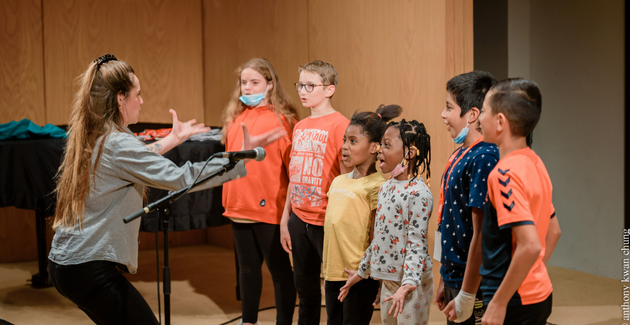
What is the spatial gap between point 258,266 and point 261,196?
414mm

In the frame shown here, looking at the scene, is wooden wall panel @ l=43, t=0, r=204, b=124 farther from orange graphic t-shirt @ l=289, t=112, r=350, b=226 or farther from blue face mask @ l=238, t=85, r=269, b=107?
orange graphic t-shirt @ l=289, t=112, r=350, b=226

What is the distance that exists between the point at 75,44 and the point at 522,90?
4854 millimetres

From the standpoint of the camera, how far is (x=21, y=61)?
16.6ft

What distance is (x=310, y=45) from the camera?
4105 mm

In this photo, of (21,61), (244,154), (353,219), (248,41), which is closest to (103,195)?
(244,154)

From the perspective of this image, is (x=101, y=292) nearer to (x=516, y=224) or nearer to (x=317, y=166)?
(x=317, y=166)

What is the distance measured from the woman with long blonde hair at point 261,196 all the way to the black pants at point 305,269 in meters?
0.19

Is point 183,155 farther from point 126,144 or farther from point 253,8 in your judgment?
point 253,8

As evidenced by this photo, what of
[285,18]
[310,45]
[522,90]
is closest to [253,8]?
[285,18]

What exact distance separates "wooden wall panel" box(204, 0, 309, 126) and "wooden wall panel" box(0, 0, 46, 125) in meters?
1.64

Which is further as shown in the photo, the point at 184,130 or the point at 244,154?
the point at 184,130

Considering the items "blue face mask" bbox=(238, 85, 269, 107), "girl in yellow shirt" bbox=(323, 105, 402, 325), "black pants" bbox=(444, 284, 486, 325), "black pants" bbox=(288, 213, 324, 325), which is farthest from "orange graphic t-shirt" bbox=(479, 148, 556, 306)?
"blue face mask" bbox=(238, 85, 269, 107)

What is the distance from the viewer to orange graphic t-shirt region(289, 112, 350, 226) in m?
2.69

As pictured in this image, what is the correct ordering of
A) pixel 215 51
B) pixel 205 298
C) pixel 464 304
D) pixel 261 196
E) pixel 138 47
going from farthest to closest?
pixel 215 51
pixel 138 47
pixel 205 298
pixel 261 196
pixel 464 304
